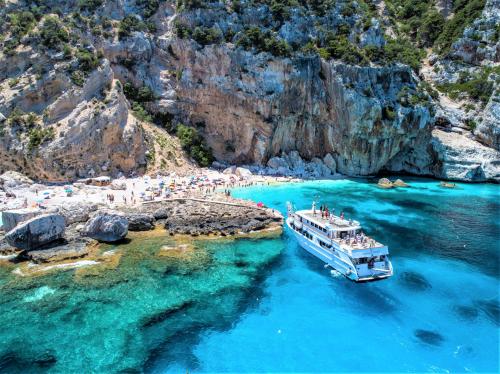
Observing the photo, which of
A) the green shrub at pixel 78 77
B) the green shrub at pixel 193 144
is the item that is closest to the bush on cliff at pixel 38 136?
the green shrub at pixel 78 77

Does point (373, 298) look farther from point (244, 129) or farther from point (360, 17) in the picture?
point (360, 17)

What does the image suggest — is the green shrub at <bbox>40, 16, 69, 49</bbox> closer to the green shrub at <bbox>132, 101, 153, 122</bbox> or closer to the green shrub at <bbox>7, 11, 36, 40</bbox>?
the green shrub at <bbox>7, 11, 36, 40</bbox>

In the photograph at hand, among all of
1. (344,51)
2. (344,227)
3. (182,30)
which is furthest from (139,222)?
(344,51)

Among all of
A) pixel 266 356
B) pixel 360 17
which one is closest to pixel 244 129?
pixel 360 17

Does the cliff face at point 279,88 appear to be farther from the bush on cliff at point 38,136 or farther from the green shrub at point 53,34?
the bush on cliff at point 38,136

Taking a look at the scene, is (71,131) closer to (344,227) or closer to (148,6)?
(148,6)

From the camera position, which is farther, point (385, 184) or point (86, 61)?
point (385, 184)
